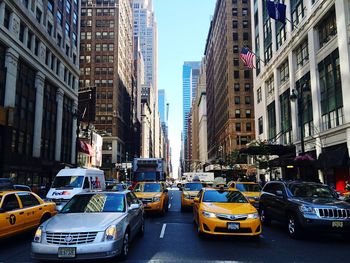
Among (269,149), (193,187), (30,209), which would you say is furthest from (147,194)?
(269,149)

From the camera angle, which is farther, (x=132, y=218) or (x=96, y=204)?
(x=132, y=218)

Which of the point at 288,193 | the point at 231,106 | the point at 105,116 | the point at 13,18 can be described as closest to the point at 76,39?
the point at 13,18

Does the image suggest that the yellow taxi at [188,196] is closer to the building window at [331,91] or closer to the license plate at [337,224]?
the license plate at [337,224]

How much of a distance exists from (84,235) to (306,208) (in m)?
6.59

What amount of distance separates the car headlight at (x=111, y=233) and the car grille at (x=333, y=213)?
6.07 metres

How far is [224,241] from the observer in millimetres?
10289

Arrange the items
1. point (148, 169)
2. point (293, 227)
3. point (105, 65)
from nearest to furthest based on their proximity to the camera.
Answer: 1. point (293, 227)
2. point (148, 169)
3. point (105, 65)

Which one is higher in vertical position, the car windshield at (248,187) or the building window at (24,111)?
the building window at (24,111)

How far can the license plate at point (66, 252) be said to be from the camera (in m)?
6.93

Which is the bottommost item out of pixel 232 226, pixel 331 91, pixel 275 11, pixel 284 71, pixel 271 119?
A: pixel 232 226

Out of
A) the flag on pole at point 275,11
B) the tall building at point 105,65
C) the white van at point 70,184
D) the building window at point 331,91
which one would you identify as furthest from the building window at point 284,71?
the tall building at point 105,65

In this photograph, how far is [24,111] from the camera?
3712 cm

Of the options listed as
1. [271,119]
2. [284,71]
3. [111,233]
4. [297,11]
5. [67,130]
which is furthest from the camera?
[67,130]

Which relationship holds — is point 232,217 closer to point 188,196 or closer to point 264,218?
point 264,218
